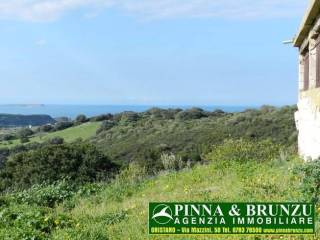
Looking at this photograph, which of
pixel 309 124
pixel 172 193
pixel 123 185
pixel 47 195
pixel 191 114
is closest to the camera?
pixel 172 193

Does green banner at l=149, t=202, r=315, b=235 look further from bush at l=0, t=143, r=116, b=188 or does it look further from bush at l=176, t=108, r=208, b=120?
bush at l=176, t=108, r=208, b=120

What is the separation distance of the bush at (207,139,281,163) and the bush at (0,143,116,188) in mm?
7536

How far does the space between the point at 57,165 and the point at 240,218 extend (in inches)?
806

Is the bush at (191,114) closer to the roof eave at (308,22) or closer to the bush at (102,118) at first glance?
the bush at (102,118)

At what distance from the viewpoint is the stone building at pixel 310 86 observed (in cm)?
1346

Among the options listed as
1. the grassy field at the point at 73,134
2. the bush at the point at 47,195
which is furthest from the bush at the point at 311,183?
the grassy field at the point at 73,134

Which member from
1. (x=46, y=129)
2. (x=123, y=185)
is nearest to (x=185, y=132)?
(x=46, y=129)

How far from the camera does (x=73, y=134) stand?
6203 cm

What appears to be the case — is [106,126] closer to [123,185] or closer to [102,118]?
[102,118]

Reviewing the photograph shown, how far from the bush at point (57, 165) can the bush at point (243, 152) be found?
754 centimetres

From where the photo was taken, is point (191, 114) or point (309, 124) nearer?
point (309, 124)

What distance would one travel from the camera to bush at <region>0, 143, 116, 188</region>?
25531mm

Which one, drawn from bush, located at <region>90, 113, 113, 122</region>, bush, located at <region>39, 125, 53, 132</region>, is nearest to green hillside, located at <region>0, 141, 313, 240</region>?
bush, located at <region>90, 113, 113, 122</region>

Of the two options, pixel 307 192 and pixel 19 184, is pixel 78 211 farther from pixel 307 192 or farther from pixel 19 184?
pixel 19 184
